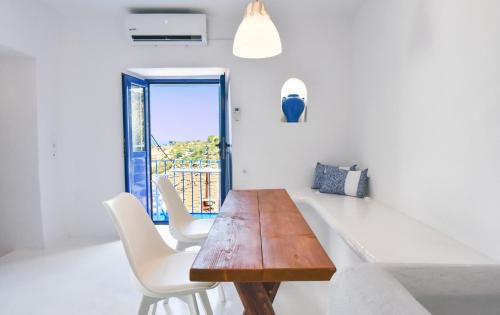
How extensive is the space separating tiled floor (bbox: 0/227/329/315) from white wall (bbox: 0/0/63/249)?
45 centimetres

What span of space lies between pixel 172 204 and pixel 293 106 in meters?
1.82

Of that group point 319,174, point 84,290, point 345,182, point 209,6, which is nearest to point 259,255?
point 84,290

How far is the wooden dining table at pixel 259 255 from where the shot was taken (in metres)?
1.15

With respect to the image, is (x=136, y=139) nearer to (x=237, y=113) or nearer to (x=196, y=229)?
(x=237, y=113)

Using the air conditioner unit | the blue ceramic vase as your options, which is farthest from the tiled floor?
the air conditioner unit

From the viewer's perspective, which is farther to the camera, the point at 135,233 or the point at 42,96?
the point at 42,96

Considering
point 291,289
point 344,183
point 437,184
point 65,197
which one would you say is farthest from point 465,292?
point 65,197

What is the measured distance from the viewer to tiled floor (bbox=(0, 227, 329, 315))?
210 centimetres

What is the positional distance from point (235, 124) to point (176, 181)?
2.38 m

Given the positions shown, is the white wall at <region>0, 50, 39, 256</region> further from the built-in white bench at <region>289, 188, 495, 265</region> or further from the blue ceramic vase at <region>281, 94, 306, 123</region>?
the built-in white bench at <region>289, 188, 495, 265</region>

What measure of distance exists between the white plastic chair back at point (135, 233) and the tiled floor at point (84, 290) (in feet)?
1.82

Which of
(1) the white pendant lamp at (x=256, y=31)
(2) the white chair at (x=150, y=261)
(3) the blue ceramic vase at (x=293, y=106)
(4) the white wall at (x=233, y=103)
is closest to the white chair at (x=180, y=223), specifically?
(2) the white chair at (x=150, y=261)

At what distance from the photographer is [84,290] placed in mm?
2346

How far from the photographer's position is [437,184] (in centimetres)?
183
